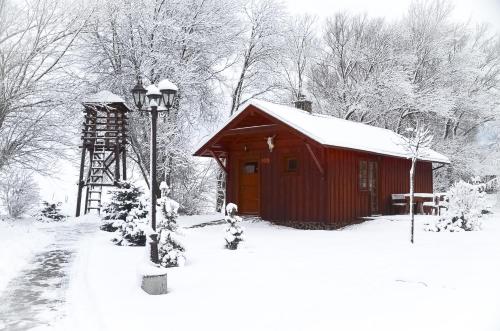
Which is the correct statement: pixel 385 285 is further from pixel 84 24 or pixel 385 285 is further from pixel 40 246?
pixel 84 24

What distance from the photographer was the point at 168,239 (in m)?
9.38

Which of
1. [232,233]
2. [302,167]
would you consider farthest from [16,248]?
[302,167]

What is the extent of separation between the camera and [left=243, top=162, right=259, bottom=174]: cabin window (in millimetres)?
17719

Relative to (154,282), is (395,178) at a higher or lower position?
higher

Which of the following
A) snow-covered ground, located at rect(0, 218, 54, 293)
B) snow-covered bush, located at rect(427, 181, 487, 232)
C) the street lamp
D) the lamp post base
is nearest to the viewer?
the lamp post base

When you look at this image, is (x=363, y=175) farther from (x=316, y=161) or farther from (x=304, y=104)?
(x=304, y=104)

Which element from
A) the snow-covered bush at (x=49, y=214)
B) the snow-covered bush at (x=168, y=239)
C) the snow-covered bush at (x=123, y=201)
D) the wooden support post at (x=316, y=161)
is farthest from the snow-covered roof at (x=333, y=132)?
the snow-covered bush at (x=49, y=214)

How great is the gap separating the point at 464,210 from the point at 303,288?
8620 mm

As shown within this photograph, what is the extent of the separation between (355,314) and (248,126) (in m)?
11.9

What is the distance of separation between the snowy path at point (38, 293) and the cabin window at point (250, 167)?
7.67 meters

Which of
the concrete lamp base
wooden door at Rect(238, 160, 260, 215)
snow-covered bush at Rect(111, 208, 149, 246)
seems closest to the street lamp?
the concrete lamp base

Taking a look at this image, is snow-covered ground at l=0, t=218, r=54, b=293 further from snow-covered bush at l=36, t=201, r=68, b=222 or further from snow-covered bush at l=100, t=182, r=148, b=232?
snow-covered bush at l=36, t=201, r=68, b=222

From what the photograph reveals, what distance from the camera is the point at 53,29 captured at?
14031 mm

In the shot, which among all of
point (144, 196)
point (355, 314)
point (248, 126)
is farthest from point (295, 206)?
point (355, 314)
